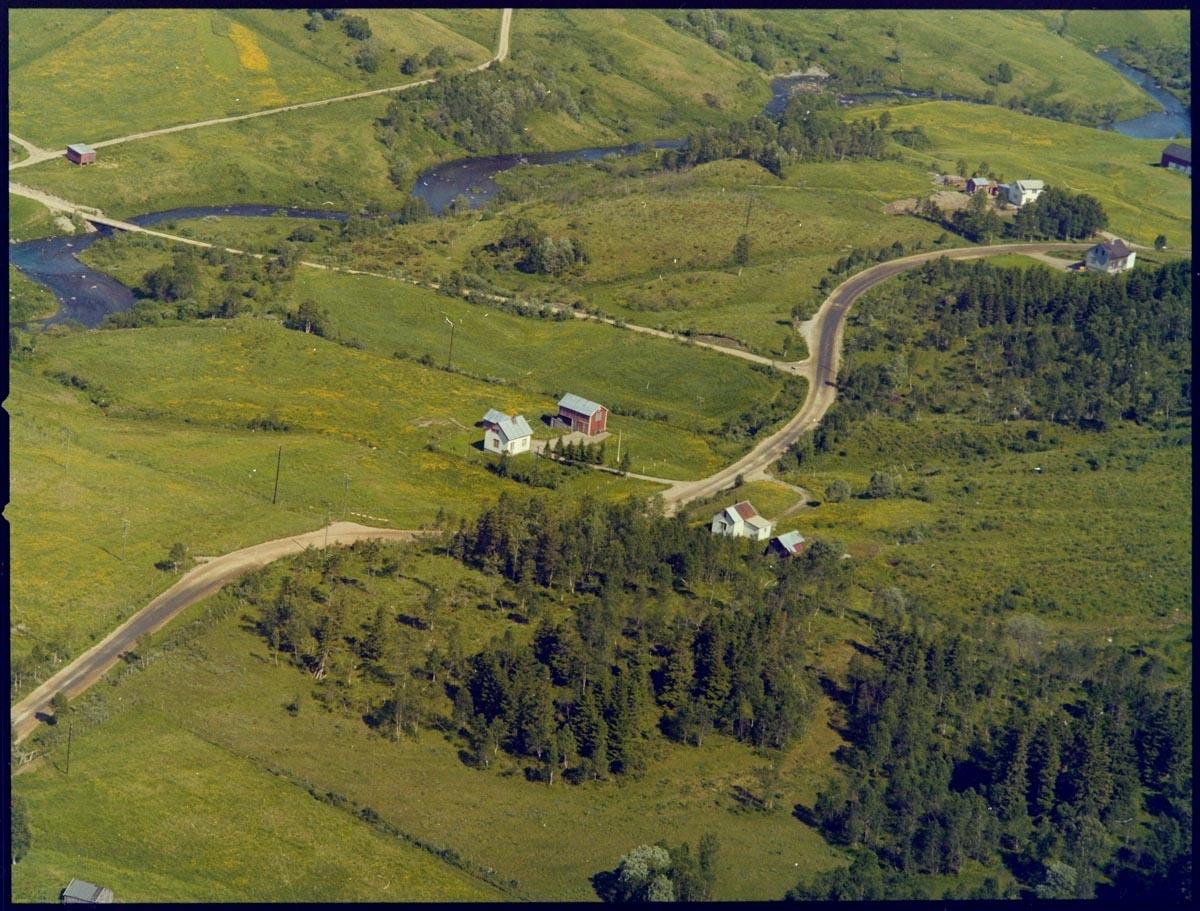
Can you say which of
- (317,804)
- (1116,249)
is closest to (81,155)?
(1116,249)

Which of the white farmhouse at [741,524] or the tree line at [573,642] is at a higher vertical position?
the tree line at [573,642]

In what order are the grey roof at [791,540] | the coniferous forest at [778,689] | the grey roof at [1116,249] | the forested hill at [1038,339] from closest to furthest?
the coniferous forest at [778,689] → the grey roof at [791,540] → the forested hill at [1038,339] → the grey roof at [1116,249]

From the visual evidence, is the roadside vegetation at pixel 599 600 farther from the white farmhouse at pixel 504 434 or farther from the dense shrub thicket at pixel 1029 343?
the white farmhouse at pixel 504 434

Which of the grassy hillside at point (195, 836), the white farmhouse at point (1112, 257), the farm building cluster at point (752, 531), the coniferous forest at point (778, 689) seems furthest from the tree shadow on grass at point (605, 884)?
the white farmhouse at point (1112, 257)

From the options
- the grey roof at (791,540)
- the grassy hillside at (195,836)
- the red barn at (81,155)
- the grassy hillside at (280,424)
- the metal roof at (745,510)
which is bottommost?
the red barn at (81,155)

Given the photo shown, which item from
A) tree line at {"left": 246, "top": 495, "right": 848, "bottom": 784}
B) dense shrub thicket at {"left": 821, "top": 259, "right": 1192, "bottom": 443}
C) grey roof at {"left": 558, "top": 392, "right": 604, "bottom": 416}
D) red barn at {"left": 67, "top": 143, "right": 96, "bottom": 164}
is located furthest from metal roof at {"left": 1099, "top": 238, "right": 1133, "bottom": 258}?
red barn at {"left": 67, "top": 143, "right": 96, "bottom": 164}

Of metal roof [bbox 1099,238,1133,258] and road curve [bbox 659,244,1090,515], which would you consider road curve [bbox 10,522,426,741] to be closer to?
road curve [bbox 659,244,1090,515]

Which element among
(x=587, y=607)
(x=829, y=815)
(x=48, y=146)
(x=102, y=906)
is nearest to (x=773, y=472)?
(x=587, y=607)
